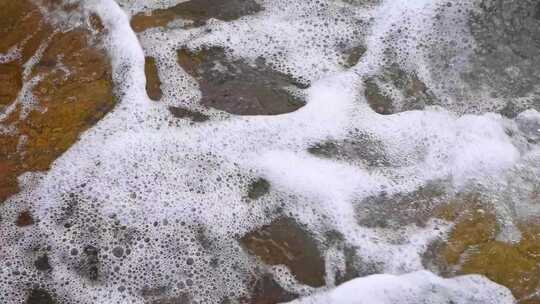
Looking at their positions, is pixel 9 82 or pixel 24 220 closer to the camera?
pixel 24 220

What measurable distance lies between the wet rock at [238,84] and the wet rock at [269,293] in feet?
2.25

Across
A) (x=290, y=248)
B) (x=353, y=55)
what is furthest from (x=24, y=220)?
(x=353, y=55)

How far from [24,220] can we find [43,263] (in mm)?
179

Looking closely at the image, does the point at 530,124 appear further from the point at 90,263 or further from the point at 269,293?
the point at 90,263

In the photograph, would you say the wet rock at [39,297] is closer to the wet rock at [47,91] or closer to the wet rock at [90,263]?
the wet rock at [90,263]

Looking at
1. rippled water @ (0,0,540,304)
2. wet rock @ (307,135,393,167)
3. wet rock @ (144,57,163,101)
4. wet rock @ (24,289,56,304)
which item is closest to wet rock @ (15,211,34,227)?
rippled water @ (0,0,540,304)

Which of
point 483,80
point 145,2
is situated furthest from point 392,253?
point 145,2

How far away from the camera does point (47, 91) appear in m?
2.18

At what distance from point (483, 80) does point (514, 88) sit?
126 mm

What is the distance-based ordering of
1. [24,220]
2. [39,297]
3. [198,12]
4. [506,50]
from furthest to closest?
[198,12]
[506,50]
[24,220]
[39,297]

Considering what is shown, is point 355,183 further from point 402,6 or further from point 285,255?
point 402,6

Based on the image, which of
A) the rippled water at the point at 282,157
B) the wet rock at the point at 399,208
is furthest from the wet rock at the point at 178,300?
the wet rock at the point at 399,208

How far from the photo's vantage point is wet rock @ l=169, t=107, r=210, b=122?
219 centimetres

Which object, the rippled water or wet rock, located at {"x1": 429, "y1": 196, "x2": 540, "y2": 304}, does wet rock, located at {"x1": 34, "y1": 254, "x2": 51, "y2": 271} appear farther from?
wet rock, located at {"x1": 429, "y1": 196, "x2": 540, "y2": 304}
